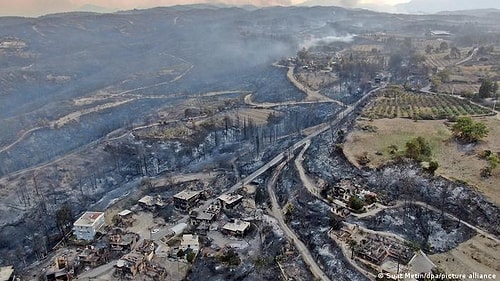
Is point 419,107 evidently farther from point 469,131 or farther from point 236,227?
point 236,227

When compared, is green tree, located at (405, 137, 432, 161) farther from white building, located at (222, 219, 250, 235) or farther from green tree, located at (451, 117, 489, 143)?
white building, located at (222, 219, 250, 235)

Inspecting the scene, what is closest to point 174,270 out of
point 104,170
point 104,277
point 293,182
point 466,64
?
point 104,277

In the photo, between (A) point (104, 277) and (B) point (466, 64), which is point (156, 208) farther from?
(B) point (466, 64)

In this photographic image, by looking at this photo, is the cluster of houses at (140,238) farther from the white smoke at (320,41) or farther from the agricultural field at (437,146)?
the white smoke at (320,41)

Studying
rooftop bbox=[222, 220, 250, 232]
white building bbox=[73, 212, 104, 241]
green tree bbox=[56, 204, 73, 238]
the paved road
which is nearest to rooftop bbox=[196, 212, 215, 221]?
rooftop bbox=[222, 220, 250, 232]

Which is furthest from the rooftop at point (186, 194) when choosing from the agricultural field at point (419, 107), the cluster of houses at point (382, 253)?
the agricultural field at point (419, 107)

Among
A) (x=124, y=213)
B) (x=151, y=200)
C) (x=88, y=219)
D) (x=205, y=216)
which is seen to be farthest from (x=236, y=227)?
(x=88, y=219)

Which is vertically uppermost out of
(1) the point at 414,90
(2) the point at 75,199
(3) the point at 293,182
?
(1) the point at 414,90
